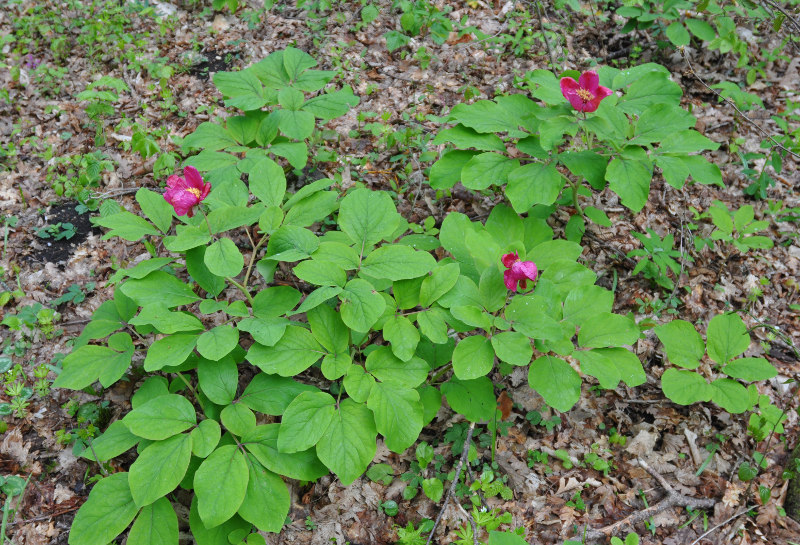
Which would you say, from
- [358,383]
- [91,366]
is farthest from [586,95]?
[91,366]

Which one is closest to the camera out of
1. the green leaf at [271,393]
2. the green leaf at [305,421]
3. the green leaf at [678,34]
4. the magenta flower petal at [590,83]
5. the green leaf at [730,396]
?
the green leaf at [305,421]

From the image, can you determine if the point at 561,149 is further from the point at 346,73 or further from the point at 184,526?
the point at 184,526

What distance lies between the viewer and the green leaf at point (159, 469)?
6.40ft

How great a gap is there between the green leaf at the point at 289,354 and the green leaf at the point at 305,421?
0.13 m

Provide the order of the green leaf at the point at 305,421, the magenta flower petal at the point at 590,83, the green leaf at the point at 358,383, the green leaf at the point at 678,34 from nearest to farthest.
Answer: the green leaf at the point at 305,421 → the green leaf at the point at 358,383 → the magenta flower petal at the point at 590,83 → the green leaf at the point at 678,34

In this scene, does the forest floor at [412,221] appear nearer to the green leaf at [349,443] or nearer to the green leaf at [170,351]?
the green leaf at [349,443]

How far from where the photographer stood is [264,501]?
2.03 meters

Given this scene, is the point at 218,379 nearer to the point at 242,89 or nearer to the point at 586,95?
the point at 242,89

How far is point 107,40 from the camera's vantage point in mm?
4852

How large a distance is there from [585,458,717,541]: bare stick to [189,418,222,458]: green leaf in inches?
66.7

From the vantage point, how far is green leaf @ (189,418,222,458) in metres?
2.04

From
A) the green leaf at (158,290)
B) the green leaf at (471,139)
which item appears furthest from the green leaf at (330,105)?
the green leaf at (158,290)

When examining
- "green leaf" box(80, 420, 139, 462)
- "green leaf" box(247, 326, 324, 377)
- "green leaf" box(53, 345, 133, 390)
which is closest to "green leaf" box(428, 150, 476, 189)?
"green leaf" box(247, 326, 324, 377)

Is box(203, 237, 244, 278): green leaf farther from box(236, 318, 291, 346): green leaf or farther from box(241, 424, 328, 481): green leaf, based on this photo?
box(241, 424, 328, 481): green leaf
